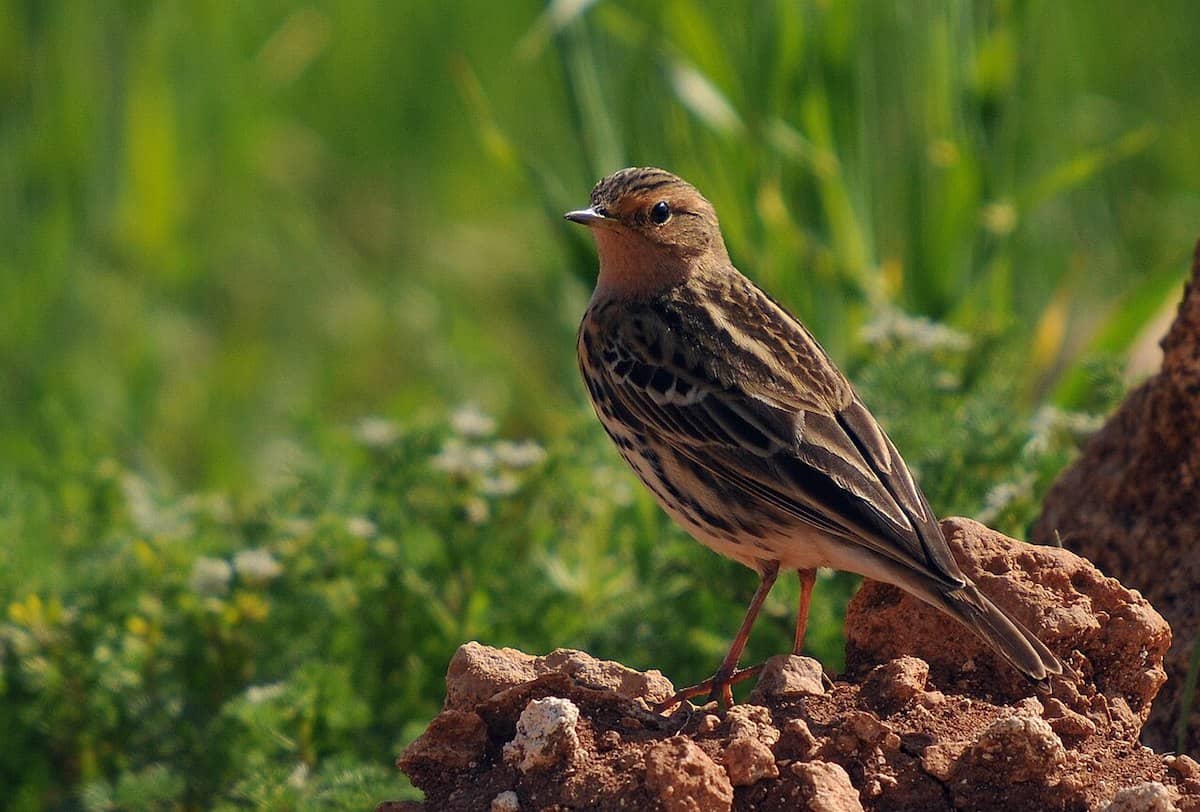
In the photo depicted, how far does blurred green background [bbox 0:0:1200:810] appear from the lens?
18.7 ft

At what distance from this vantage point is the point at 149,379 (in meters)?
9.31

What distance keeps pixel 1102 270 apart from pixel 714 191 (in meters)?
3.18

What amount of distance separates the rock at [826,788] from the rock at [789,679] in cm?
37

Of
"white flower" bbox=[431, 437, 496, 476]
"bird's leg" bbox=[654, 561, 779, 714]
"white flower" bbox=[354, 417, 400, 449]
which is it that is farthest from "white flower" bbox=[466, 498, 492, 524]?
"bird's leg" bbox=[654, 561, 779, 714]

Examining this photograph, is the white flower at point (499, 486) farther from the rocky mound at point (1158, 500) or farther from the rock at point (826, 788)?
the rock at point (826, 788)

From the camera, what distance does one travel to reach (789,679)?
401cm

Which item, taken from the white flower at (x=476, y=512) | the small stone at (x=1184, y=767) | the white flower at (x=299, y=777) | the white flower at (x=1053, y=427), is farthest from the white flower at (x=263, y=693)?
the small stone at (x=1184, y=767)

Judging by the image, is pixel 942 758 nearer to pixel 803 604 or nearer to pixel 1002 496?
pixel 803 604

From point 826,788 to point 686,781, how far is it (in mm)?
293

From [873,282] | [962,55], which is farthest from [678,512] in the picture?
[962,55]

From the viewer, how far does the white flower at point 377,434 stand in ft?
20.1

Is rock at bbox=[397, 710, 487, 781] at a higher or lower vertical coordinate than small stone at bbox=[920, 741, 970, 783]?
higher

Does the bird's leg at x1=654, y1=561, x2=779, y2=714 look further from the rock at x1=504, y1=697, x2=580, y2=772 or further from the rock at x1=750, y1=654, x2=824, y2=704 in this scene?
the rock at x1=504, y1=697, x2=580, y2=772

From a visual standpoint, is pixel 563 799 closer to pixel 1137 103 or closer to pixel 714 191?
pixel 714 191
